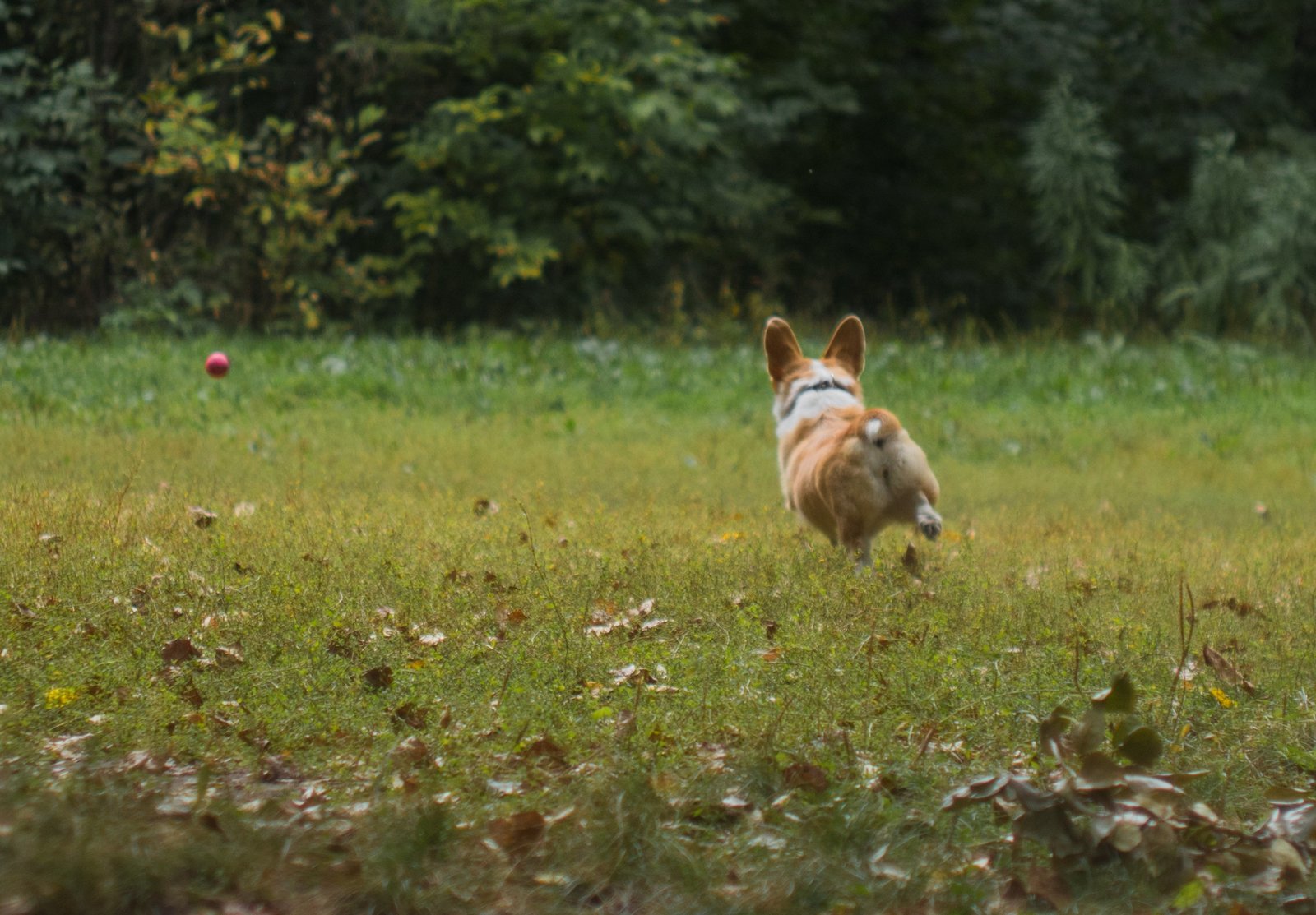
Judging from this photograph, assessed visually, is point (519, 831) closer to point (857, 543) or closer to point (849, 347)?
point (857, 543)

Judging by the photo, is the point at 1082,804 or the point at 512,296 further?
the point at 512,296

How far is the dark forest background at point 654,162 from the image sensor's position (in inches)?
553

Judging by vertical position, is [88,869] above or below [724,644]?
above

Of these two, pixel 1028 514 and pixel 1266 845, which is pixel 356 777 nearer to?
pixel 1266 845

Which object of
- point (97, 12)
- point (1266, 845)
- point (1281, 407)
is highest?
point (97, 12)

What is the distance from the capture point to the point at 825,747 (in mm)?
3572

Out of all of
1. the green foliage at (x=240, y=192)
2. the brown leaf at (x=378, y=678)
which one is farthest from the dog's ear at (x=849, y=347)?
the green foliage at (x=240, y=192)

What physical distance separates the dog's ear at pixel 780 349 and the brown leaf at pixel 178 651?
315 centimetres

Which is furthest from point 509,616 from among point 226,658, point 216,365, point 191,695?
point 216,365

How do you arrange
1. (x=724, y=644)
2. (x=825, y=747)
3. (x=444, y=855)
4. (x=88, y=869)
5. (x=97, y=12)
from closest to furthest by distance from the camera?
(x=88, y=869)
(x=444, y=855)
(x=825, y=747)
(x=724, y=644)
(x=97, y=12)

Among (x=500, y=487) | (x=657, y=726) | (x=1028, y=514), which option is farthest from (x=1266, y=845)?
(x=500, y=487)

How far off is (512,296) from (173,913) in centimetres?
1395

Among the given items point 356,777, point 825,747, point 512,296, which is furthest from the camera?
point 512,296

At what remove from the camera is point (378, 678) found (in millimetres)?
3912
